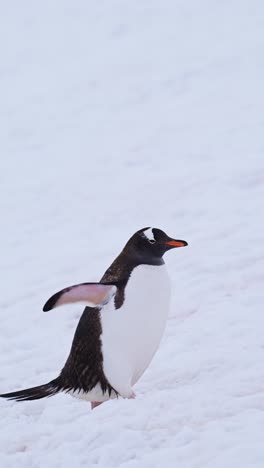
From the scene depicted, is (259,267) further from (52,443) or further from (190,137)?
(190,137)

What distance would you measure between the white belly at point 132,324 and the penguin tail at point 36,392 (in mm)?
318

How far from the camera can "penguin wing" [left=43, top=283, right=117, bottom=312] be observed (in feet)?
11.7

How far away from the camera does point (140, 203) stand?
862 cm

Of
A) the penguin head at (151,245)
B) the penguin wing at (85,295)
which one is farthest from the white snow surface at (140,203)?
the penguin head at (151,245)

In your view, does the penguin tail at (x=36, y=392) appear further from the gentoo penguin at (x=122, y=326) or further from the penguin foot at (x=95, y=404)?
the penguin foot at (x=95, y=404)

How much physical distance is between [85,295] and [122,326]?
0.82 ft

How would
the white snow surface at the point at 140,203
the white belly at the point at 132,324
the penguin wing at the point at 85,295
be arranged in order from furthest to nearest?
1. the white belly at the point at 132,324
2. the penguin wing at the point at 85,295
3. the white snow surface at the point at 140,203

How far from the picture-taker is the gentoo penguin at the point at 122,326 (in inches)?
151

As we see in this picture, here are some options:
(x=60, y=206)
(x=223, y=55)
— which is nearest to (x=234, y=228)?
(x=60, y=206)

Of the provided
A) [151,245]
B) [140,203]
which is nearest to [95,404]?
[151,245]

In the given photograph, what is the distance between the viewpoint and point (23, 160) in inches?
433

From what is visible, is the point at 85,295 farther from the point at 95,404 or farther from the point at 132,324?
the point at 95,404

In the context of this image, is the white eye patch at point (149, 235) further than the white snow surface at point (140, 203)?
Yes

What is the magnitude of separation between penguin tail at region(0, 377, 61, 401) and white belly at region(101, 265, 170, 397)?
318mm
